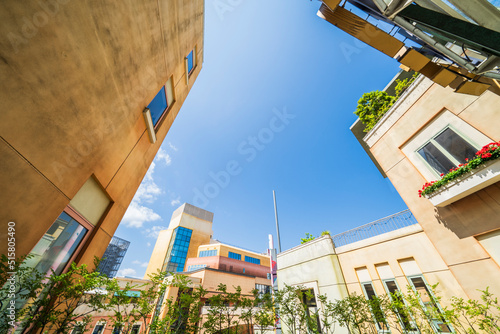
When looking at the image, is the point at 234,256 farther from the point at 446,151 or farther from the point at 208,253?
the point at 446,151

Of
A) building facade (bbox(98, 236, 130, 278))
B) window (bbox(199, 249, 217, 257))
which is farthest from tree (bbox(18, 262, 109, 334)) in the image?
building facade (bbox(98, 236, 130, 278))

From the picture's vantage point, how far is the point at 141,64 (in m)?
4.34

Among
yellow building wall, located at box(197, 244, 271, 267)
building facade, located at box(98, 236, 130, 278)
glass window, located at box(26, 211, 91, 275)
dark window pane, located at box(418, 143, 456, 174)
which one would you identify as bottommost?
glass window, located at box(26, 211, 91, 275)

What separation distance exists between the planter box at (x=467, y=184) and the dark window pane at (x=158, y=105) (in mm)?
9719

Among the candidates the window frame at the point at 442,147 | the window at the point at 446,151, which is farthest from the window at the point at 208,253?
the window at the point at 446,151

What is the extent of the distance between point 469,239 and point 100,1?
10.6 meters

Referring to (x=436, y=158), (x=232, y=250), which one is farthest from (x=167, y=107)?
(x=232, y=250)

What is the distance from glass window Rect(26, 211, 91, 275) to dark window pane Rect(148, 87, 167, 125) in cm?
383

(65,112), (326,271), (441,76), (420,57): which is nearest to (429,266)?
(326,271)

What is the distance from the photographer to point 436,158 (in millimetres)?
6250

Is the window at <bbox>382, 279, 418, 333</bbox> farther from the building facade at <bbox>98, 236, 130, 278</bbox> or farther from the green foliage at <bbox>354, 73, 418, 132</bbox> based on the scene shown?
the building facade at <bbox>98, 236, 130, 278</bbox>

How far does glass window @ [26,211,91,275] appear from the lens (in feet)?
8.76

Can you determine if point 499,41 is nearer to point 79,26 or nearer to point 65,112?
point 79,26

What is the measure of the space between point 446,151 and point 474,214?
2165 mm
